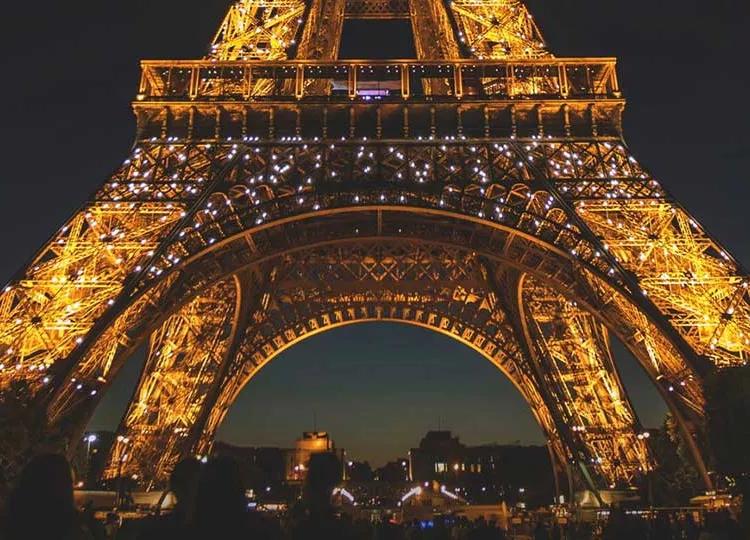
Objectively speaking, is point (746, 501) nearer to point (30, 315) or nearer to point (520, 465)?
point (30, 315)

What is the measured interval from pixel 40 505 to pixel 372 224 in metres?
23.9

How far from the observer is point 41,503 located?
3211mm

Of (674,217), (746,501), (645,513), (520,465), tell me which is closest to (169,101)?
(674,217)

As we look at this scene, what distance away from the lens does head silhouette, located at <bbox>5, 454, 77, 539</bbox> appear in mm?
3182

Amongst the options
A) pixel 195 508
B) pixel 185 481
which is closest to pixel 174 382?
pixel 185 481

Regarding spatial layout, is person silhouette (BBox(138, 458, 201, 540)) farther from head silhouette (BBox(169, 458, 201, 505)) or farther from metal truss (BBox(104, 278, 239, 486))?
metal truss (BBox(104, 278, 239, 486))

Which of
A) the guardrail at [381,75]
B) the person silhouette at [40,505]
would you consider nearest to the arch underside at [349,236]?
the guardrail at [381,75]

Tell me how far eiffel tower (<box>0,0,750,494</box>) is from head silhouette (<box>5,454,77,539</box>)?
1732 cm

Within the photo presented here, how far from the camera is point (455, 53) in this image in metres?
33.4

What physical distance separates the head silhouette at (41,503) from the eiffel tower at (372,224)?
17.3 m

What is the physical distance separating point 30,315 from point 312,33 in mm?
19034

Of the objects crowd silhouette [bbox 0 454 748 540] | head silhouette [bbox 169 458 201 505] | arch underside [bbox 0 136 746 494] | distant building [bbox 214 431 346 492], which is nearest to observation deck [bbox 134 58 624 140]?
arch underside [bbox 0 136 746 494]

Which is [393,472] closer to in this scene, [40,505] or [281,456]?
[281,456]

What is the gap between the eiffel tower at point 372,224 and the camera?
2184cm
